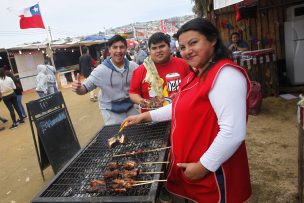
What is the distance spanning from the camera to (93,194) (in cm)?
191

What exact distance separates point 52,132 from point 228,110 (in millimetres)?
4325

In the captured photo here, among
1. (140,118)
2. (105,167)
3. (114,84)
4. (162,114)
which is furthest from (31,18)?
(105,167)

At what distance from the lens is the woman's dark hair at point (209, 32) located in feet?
5.99

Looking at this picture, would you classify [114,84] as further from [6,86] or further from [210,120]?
[6,86]

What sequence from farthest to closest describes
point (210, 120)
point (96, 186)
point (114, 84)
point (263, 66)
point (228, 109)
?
point (263, 66) → point (114, 84) → point (96, 186) → point (210, 120) → point (228, 109)

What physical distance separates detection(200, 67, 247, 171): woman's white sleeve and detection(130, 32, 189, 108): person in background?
1847 millimetres

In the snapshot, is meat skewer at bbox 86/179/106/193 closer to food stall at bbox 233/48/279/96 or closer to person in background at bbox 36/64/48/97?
food stall at bbox 233/48/279/96

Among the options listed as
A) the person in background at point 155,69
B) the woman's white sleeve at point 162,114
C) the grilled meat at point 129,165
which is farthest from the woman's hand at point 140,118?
the person in background at point 155,69

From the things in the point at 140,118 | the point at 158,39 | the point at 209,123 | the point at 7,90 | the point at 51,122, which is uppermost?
the point at 158,39

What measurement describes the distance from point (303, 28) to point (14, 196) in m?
8.20

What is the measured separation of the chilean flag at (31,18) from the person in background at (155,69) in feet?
41.5

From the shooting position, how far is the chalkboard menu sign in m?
4.98

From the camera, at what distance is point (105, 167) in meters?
2.32

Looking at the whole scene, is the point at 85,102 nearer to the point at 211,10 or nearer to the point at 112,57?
the point at 211,10
